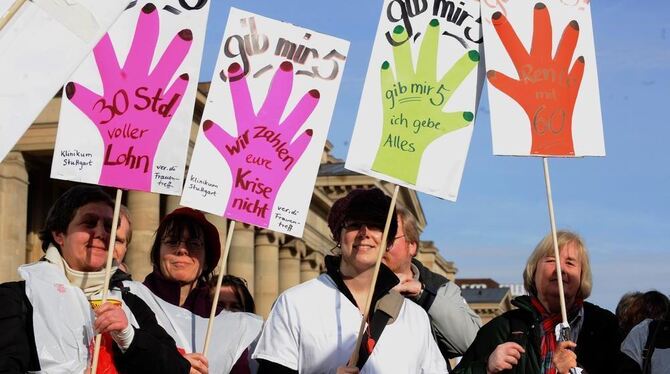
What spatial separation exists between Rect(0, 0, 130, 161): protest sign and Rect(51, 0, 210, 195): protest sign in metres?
2.53

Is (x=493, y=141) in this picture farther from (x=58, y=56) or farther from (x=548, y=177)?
(x=58, y=56)

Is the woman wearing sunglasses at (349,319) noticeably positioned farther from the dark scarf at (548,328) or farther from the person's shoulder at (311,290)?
the dark scarf at (548,328)

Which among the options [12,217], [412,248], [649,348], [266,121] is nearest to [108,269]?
[266,121]

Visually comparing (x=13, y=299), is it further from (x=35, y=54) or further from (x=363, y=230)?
(x=35, y=54)

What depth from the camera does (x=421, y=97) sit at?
749 centimetres

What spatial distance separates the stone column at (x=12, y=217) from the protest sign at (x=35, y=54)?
107ft

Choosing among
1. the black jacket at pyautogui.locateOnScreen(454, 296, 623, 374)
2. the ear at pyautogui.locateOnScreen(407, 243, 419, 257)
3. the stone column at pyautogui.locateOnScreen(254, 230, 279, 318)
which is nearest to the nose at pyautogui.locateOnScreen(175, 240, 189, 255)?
the ear at pyautogui.locateOnScreen(407, 243, 419, 257)

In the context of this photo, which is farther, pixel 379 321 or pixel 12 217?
pixel 12 217

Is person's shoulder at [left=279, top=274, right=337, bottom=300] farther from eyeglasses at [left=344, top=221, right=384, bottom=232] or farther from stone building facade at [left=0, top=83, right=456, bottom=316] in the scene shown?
stone building facade at [left=0, top=83, right=456, bottom=316]

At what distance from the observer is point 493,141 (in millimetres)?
7316

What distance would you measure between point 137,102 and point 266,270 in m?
50.1

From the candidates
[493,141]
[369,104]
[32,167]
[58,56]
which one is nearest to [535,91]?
[493,141]

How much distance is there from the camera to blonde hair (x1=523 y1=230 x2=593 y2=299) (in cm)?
696

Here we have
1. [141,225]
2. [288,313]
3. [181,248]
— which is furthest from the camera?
[141,225]
